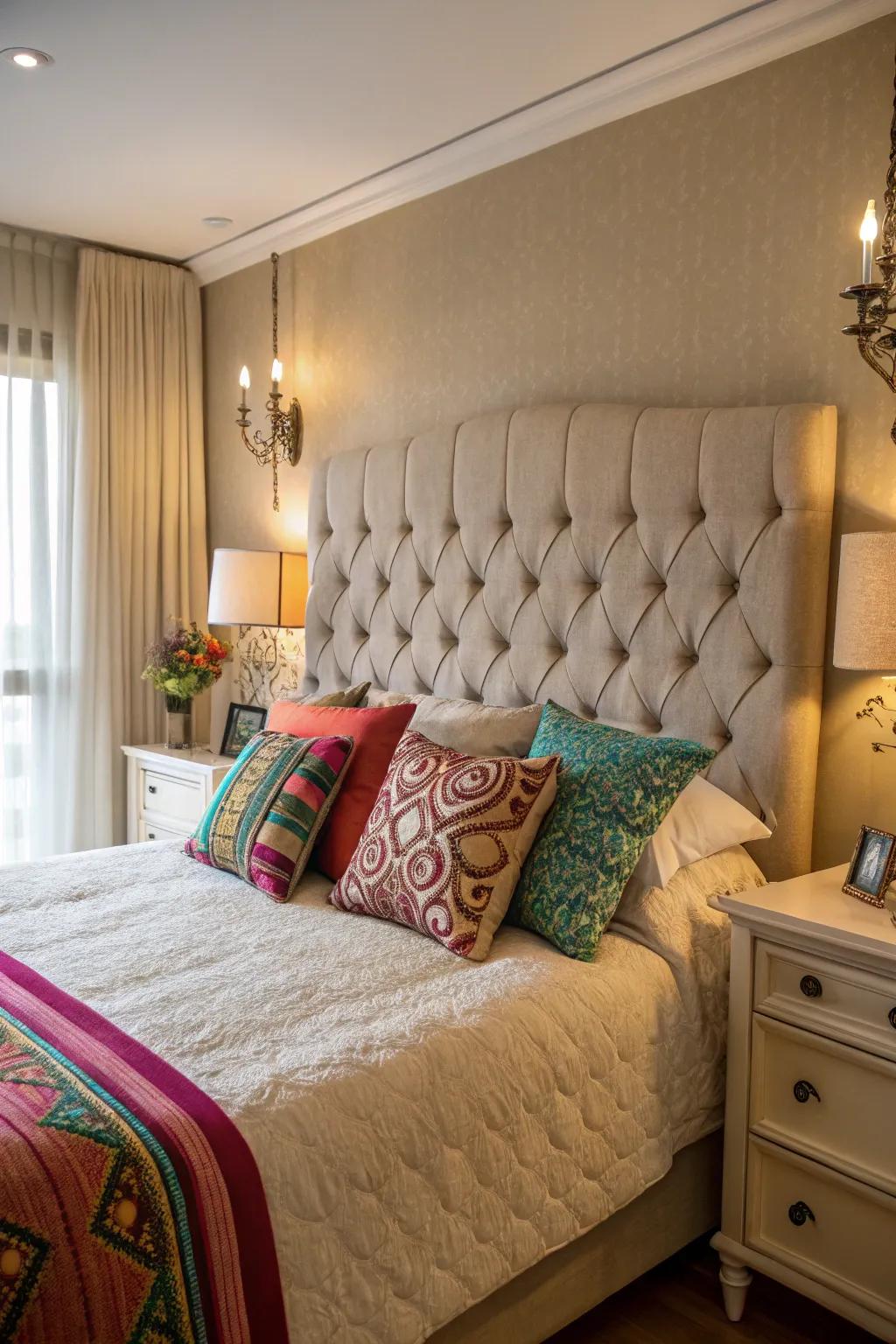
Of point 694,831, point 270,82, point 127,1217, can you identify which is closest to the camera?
point 127,1217

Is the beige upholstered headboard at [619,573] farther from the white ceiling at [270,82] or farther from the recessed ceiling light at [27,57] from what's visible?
the recessed ceiling light at [27,57]

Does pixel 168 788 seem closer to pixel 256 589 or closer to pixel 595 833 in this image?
pixel 256 589

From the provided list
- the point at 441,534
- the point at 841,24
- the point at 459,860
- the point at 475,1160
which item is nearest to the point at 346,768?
the point at 459,860

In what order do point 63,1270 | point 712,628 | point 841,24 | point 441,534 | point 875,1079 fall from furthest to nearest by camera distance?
point 441,534 < point 712,628 < point 841,24 < point 875,1079 < point 63,1270

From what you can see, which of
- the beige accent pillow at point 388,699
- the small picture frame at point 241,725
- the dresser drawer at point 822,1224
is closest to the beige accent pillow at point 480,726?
the beige accent pillow at point 388,699

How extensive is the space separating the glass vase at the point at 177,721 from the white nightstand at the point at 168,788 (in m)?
0.04

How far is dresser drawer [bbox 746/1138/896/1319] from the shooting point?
5.76 feet

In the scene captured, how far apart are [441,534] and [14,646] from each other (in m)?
1.74

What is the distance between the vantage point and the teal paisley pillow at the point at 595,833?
6.47 ft

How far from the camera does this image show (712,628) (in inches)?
92.1

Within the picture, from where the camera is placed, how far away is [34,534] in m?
3.82

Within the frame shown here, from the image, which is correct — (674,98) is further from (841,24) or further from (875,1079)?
(875,1079)

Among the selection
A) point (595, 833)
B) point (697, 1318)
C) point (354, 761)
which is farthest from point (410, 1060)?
point (354, 761)

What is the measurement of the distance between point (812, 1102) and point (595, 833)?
58 cm
